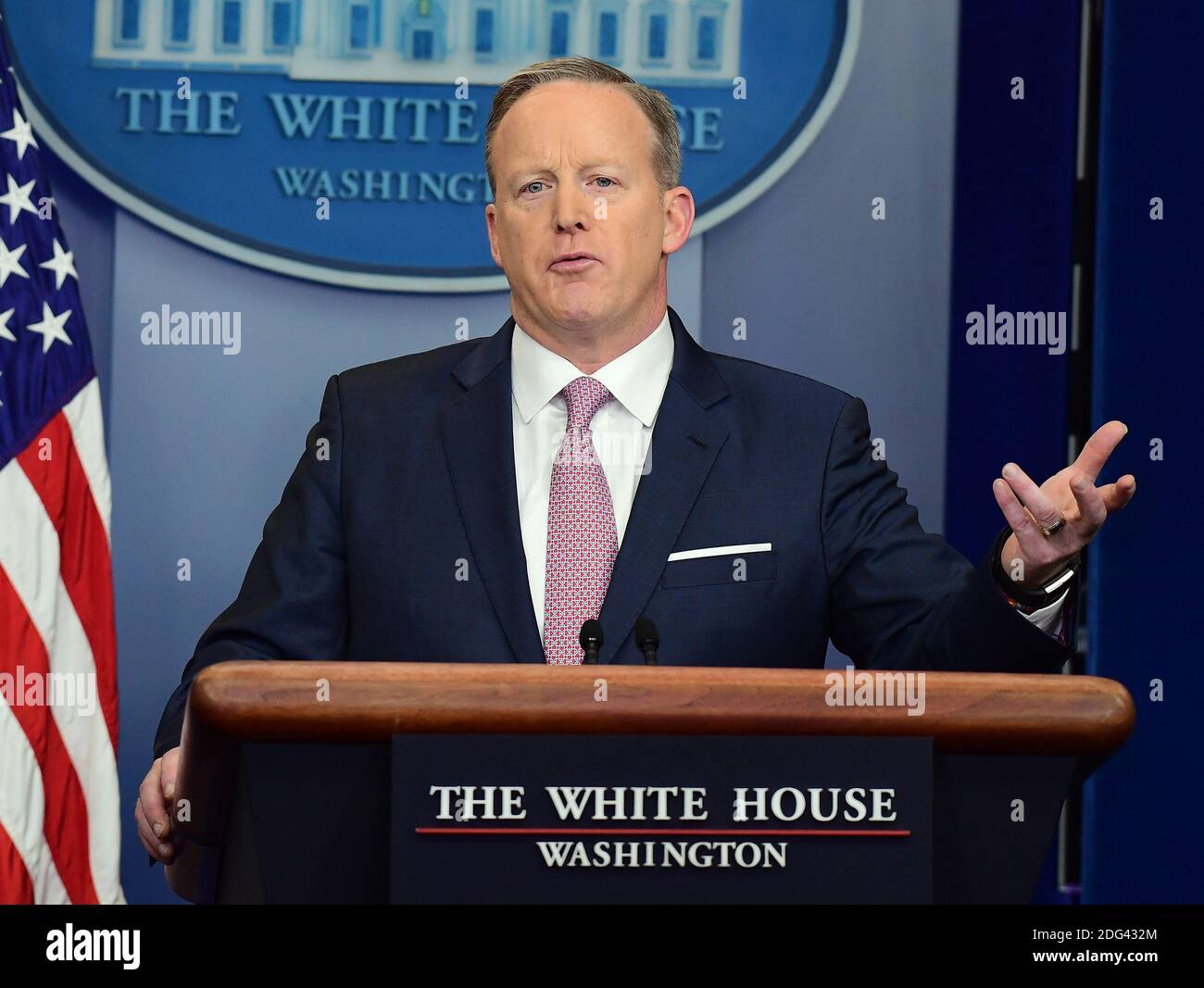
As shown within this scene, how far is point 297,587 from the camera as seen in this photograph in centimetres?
201

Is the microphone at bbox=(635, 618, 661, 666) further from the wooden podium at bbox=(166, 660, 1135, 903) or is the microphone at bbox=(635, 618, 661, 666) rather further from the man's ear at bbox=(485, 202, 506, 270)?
the man's ear at bbox=(485, 202, 506, 270)

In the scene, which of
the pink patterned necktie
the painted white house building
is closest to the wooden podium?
the pink patterned necktie

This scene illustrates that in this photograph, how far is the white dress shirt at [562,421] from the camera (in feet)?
6.57

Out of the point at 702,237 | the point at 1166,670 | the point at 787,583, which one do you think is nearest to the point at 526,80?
the point at 787,583

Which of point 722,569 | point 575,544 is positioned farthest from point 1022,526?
point 575,544

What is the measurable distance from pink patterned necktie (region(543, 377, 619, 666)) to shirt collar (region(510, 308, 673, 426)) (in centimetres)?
8

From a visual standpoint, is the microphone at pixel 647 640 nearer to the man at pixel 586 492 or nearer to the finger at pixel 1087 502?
the man at pixel 586 492

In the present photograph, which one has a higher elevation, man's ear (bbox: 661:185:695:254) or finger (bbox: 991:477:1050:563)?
man's ear (bbox: 661:185:695:254)

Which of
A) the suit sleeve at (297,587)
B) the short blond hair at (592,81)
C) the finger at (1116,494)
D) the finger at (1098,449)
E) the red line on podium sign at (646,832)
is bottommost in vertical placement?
the red line on podium sign at (646,832)

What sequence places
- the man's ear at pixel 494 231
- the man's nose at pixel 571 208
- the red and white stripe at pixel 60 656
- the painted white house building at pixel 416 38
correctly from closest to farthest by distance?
1. the man's nose at pixel 571 208
2. the man's ear at pixel 494 231
3. the red and white stripe at pixel 60 656
4. the painted white house building at pixel 416 38

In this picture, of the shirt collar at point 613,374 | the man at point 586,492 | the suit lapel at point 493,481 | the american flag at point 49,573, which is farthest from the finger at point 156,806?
the american flag at point 49,573

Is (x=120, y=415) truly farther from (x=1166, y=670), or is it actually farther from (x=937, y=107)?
(x=1166, y=670)

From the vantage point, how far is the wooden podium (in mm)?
1169

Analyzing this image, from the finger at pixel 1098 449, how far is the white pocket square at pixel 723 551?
0.52 meters
